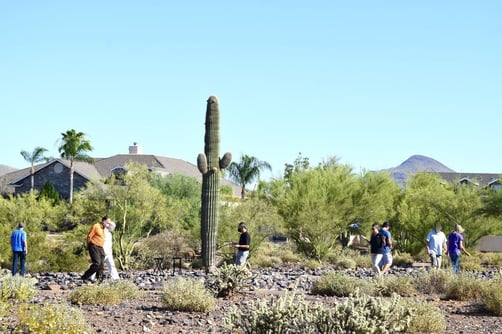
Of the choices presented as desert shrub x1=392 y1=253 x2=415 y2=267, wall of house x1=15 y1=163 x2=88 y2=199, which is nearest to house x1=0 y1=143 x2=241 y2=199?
wall of house x1=15 y1=163 x2=88 y2=199

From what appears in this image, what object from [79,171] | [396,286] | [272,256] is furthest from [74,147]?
[396,286]

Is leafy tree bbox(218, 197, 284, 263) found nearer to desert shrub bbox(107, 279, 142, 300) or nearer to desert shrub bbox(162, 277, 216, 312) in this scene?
desert shrub bbox(107, 279, 142, 300)

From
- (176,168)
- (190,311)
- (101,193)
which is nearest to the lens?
(190,311)

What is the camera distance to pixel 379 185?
41625 mm

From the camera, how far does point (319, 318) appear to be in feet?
28.4

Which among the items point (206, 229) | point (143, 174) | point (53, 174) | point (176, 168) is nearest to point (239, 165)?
point (176, 168)

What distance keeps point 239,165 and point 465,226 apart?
4068 cm

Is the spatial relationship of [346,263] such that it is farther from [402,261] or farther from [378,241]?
[378,241]

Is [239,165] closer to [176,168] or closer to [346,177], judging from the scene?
[176,168]

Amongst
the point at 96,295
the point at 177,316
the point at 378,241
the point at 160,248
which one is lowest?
the point at 177,316

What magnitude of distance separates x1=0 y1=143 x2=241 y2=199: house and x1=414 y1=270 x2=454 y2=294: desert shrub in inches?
1717

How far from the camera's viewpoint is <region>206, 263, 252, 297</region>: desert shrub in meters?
14.9

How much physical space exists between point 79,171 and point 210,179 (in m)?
41.3

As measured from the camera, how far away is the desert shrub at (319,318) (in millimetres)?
8531
